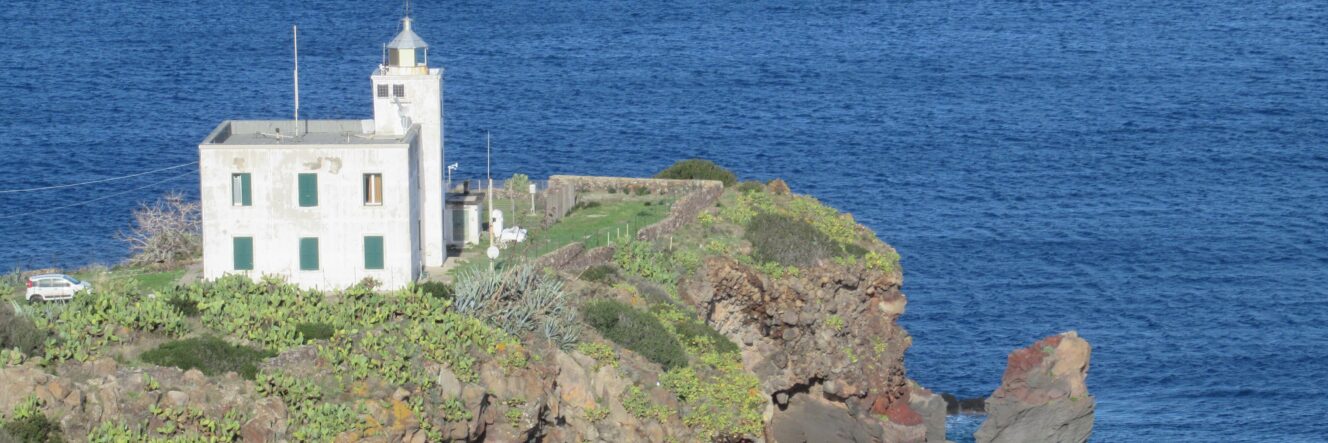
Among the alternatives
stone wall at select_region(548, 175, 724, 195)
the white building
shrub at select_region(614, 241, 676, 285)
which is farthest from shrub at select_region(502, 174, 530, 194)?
the white building

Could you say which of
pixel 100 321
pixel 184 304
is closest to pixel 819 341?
pixel 184 304

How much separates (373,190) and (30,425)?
1809 cm

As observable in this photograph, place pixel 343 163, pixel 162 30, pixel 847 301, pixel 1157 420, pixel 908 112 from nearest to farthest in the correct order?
pixel 343 163
pixel 847 301
pixel 1157 420
pixel 908 112
pixel 162 30

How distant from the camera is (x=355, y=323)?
2140 inches

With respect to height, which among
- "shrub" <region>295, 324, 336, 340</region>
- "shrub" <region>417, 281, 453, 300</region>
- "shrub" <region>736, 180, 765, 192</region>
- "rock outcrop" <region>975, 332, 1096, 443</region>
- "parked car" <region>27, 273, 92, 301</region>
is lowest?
"rock outcrop" <region>975, 332, 1096, 443</region>

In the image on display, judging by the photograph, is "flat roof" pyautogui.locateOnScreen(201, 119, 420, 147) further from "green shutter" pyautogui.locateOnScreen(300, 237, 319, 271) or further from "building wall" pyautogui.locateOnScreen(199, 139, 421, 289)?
"green shutter" pyautogui.locateOnScreen(300, 237, 319, 271)

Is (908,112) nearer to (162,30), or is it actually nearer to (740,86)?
(740,86)

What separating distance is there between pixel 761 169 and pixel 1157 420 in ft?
170

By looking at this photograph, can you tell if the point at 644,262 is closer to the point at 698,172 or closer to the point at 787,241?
the point at 787,241

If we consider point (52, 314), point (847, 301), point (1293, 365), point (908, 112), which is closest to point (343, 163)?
point (52, 314)

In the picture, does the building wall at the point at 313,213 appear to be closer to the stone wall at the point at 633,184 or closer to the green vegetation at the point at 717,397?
the green vegetation at the point at 717,397

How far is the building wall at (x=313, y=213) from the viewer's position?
60438 mm

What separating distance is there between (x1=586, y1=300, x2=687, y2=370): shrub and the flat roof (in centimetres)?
774

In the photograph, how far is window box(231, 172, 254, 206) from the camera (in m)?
60.6
